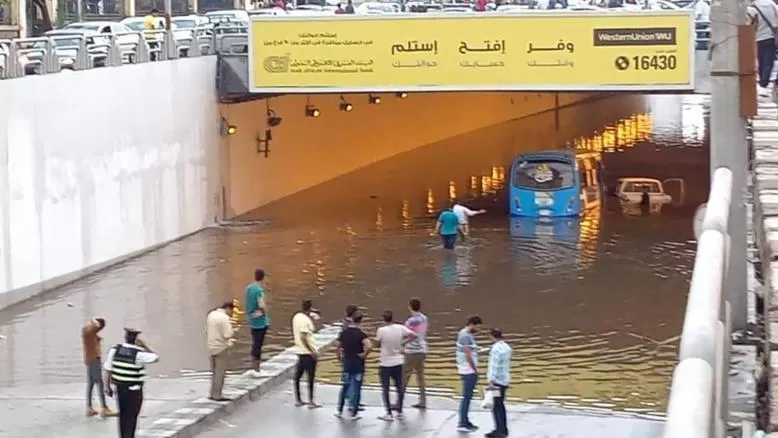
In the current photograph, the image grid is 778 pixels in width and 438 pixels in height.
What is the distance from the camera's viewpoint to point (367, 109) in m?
45.4

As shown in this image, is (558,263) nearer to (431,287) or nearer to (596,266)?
(596,266)

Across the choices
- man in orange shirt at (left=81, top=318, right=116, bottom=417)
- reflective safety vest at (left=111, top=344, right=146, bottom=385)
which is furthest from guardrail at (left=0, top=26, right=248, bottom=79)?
reflective safety vest at (left=111, top=344, right=146, bottom=385)

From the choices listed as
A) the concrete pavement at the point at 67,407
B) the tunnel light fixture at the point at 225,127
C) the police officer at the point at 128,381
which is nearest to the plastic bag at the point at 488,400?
the concrete pavement at the point at 67,407

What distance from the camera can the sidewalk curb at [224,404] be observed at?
14.9m

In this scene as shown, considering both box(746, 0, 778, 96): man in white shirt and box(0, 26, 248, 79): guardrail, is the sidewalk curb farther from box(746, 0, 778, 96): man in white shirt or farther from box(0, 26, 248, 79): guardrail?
box(0, 26, 248, 79): guardrail

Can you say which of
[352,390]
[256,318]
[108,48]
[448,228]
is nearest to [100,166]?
[108,48]

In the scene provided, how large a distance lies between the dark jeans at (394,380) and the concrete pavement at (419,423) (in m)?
0.19

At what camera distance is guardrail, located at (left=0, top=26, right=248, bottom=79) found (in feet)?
83.7

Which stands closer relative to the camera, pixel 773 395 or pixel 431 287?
pixel 773 395

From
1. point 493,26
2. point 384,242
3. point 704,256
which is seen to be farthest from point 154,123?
point 704,256

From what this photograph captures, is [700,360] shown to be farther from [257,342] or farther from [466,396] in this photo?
[257,342]

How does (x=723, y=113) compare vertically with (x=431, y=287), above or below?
above

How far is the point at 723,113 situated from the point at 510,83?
2300cm

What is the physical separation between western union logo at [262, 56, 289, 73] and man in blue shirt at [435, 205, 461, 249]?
5446 mm
